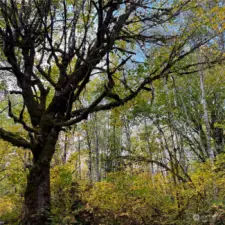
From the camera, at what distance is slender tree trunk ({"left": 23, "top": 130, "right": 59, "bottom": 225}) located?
9.31 ft

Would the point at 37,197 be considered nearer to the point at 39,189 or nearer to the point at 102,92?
the point at 39,189

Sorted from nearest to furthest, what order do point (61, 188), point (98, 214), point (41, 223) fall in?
point (41, 223) < point (98, 214) < point (61, 188)

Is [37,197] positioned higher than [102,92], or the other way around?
[102,92]

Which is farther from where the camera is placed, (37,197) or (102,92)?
(102,92)

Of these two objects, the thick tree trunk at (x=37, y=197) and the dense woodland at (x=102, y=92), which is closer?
the thick tree trunk at (x=37, y=197)

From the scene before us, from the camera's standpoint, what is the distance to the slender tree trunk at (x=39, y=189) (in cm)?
284

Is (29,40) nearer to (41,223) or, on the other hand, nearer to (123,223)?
(41,223)

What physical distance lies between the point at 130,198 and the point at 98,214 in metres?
0.68

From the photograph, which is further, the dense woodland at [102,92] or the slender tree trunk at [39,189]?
the dense woodland at [102,92]

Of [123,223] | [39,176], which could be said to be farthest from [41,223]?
[123,223]

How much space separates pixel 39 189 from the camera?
2953 millimetres

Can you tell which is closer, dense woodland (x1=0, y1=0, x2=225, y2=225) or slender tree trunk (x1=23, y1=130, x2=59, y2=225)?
slender tree trunk (x1=23, y1=130, x2=59, y2=225)

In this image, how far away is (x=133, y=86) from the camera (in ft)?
13.0

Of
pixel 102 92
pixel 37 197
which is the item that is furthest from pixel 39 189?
pixel 102 92
